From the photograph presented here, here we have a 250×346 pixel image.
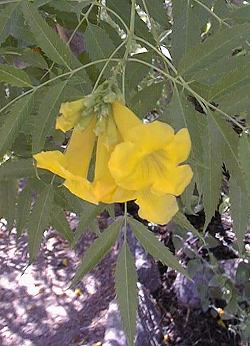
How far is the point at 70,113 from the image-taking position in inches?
29.5

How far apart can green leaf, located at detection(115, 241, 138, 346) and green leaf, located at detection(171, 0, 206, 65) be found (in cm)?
32

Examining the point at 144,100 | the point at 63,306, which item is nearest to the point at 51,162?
the point at 144,100

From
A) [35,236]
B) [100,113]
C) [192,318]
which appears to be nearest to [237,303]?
[192,318]

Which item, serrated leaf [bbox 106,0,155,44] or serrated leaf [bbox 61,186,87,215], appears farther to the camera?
serrated leaf [bbox 61,186,87,215]

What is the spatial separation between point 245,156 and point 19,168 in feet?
1.43

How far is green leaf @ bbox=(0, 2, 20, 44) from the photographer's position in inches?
42.6

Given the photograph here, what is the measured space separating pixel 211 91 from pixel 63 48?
0.21 meters

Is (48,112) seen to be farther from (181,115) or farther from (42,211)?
(42,211)

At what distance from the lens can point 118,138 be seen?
753 mm

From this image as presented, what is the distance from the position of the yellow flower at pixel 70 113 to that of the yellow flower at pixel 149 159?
0.04 metres

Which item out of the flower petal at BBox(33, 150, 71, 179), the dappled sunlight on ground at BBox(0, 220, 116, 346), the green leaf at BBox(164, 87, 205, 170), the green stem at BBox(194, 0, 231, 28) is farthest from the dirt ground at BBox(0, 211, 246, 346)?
the flower petal at BBox(33, 150, 71, 179)

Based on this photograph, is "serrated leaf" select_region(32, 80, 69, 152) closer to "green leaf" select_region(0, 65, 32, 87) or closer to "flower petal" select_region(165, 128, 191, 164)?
"green leaf" select_region(0, 65, 32, 87)

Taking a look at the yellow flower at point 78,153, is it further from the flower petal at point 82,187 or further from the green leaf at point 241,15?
the green leaf at point 241,15

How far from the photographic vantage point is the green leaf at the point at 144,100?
3.19 feet
